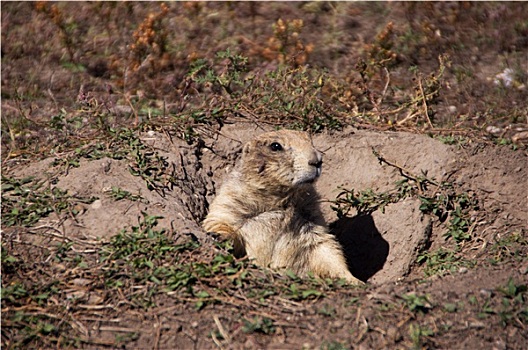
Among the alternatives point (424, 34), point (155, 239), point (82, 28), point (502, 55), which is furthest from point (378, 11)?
point (155, 239)

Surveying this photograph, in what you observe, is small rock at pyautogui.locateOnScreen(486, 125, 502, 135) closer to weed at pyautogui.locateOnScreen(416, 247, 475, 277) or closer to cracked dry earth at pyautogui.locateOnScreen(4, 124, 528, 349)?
cracked dry earth at pyautogui.locateOnScreen(4, 124, 528, 349)

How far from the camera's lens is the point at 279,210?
20.8 ft

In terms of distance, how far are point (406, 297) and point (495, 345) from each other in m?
0.66

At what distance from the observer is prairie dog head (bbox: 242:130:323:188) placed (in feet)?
19.4

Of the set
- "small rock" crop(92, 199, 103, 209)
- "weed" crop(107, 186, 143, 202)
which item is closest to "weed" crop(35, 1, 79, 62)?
"weed" crop(107, 186, 143, 202)

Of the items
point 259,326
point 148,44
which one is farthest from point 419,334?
point 148,44

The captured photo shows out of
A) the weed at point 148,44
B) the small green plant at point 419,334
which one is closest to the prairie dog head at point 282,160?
the small green plant at point 419,334

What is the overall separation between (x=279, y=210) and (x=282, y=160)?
0.56 metres

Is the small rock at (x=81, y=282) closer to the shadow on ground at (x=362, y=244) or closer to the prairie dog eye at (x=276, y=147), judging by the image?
the prairie dog eye at (x=276, y=147)

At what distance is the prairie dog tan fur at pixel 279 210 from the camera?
236 inches

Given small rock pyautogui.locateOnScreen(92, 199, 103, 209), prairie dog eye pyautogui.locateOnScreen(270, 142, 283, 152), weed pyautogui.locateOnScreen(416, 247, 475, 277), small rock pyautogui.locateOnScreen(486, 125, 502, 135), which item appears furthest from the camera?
small rock pyautogui.locateOnScreen(486, 125, 502, 135)

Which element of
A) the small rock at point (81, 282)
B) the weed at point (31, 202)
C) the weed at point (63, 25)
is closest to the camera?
the small rock at point (81, 282)

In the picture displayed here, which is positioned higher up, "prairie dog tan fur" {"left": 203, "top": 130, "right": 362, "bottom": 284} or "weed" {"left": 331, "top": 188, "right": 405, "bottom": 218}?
"prairie dog tan fur" {"left": 203, "top": 130, "right": 362, "bottom": 284}

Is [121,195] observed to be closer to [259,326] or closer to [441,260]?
[259,326]
